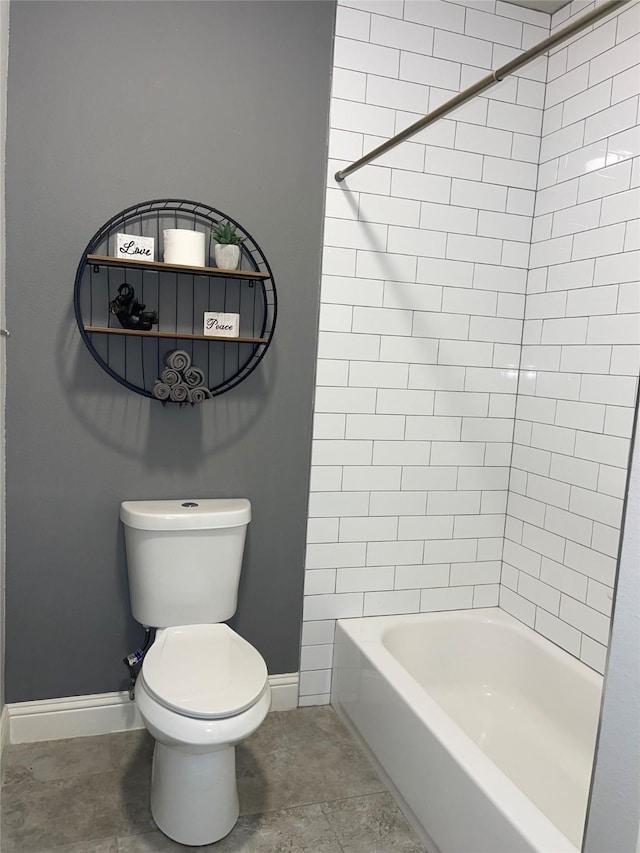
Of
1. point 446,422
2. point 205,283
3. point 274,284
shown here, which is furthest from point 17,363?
point 446,422

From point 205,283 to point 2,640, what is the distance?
1.38 metres

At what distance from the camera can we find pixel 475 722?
237cm

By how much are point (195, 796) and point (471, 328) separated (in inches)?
74.4

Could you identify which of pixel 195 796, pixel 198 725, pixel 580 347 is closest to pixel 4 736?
pixel 195 796

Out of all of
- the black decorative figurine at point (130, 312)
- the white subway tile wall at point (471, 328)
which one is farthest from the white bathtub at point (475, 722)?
the black decorative figurine at point (130, 312)

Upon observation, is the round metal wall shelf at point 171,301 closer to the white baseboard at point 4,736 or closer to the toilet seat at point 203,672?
the toilet seat at point 203,672

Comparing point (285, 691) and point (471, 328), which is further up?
point (471, 328)

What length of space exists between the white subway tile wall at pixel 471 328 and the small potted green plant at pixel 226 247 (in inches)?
14.4

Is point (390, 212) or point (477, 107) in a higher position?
point (477, 107)

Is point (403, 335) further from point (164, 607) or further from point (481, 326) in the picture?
point (164, 607)

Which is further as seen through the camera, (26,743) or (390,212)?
(390,212)

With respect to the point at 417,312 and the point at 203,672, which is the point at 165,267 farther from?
the point at 203,672

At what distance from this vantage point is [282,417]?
239 cm

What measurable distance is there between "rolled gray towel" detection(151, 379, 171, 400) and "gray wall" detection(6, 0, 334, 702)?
145 millimetres
